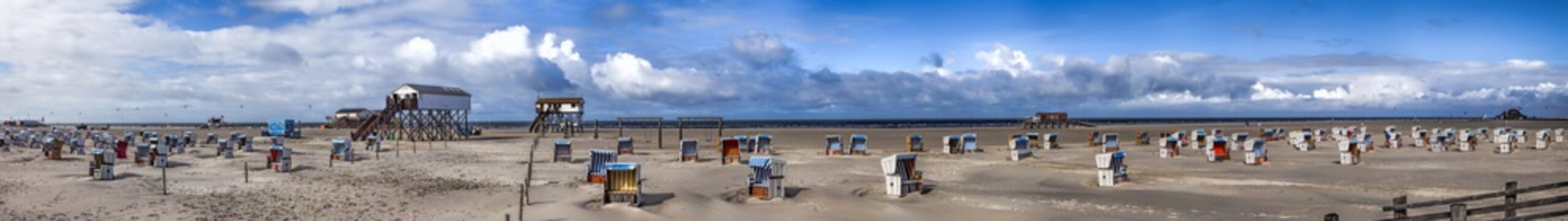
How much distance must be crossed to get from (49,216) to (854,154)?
70.7ft

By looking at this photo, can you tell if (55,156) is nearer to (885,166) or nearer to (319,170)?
(319,170)

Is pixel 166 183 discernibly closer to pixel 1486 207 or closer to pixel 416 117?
pixel 1486 207

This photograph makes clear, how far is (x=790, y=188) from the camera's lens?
18.4 metres

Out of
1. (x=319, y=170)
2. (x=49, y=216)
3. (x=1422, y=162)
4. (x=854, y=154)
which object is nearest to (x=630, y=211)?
(x=49, y=216)

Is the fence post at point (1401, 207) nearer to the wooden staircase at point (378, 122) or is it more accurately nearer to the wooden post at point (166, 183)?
the wooden post at point (166, 183)

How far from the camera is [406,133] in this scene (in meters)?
51.9

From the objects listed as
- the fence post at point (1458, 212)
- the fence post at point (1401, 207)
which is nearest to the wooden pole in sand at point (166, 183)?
the fence post at point (1401, 207)

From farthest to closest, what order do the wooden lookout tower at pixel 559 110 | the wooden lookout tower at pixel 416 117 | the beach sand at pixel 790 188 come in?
the wooden lookout tower at pixel 559 110, the wooden lookout tower at pixel 416 117, the beach sand at pixel 790 188

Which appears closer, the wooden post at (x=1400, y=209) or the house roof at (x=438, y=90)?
the wooden post at (x=1400, y=209)

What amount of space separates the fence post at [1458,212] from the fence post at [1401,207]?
0.70 m

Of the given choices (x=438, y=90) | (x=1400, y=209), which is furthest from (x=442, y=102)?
(x=1400, y=209)

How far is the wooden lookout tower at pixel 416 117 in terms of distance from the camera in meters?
51.0

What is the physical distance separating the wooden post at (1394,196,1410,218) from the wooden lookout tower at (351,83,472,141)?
4449 cm

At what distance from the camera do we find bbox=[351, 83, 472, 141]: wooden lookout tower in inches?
2007
